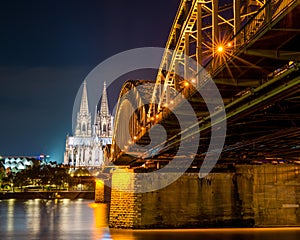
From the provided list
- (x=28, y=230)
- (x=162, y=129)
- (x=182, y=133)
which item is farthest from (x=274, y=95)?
(x=28, y=230)

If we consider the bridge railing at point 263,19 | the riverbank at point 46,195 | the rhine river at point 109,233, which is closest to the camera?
the bridge railing at point 263,19

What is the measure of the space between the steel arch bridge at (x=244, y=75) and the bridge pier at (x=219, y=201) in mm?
1996

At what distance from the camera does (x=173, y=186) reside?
39.6 metres

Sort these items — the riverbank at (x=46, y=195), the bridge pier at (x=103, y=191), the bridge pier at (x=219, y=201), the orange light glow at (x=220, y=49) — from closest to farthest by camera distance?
the orange light glow at (x=220, y=49)
the bridge pier at (x=219, y=201)
the bridge pier at (x=103, y=191)
the riverbank at (x=46, y=195)

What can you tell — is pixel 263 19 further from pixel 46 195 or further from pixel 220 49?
pixel 46 195

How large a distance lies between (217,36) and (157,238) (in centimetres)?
1926

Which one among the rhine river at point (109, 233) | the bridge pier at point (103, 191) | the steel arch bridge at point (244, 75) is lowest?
the rhine river at point (109, 233)

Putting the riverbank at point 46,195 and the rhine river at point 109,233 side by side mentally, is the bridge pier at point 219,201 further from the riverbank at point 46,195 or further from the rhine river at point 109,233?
the riverbank at point 46,195

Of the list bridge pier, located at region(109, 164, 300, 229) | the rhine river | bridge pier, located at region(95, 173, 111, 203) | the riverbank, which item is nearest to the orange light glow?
the rhine river

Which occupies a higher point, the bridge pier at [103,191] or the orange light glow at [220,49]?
the orange light glow at [220,49]

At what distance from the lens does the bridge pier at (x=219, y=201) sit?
3878 centimetres

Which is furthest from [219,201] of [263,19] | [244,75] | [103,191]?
[103,191]

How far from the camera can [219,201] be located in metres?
39.8

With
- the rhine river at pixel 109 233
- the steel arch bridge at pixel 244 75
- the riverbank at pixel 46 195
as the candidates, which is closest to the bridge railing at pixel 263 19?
the steel arch bridge at pixel 244 75
